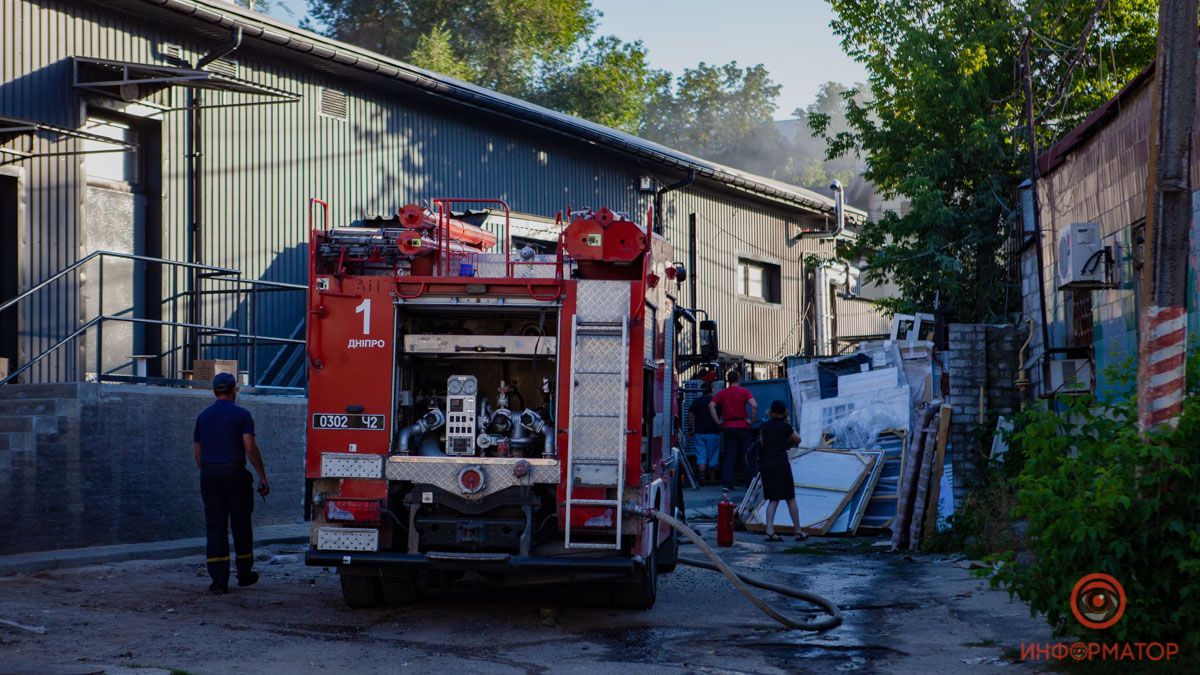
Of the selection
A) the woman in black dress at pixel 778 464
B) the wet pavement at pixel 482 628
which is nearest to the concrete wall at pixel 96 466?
the wet pavement at pixel 482 628

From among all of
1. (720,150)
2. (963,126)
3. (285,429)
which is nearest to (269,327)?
(285,429)

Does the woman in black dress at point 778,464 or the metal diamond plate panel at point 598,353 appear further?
the woman in black dress at point 778,464

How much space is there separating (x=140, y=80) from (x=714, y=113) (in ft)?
228

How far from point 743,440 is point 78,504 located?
11555 millimetres

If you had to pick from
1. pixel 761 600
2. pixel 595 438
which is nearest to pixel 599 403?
pixel 595 438

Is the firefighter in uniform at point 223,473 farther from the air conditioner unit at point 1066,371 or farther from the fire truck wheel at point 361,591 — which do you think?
the air conditioner unit at point 1066,371

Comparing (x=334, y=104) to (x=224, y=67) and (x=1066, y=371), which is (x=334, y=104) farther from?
(x=1066, y=371)

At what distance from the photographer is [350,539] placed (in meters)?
9.21

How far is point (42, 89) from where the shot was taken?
1500 cm

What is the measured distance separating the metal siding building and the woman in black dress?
6933 mm

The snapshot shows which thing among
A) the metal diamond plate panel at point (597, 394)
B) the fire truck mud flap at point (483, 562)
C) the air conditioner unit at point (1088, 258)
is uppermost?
the air conditioner unit at point (1088, 258)

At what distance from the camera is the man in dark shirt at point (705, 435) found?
2398 centimetres

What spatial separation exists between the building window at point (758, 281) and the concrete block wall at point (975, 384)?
13401 millimetres

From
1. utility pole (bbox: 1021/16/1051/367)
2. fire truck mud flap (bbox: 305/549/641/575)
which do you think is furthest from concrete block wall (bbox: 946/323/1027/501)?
fire truck mud flap (bbox: 305/549/641/575)
